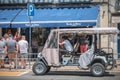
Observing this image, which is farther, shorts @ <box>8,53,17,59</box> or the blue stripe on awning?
the blue stripe on awning

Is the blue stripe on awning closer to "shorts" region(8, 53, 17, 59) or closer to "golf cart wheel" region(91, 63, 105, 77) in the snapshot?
"shorts" region(8, 53, 17, 59)

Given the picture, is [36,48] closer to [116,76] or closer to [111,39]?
[111,39]

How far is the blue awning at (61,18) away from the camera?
91.7ft

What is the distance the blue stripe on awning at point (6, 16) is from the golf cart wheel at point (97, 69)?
9349 mm

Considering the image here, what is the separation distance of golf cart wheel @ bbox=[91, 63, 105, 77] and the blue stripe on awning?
30.7 ft

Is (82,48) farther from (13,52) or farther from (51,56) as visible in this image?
(13,52)

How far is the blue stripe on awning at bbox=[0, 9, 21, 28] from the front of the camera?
95.0 ft

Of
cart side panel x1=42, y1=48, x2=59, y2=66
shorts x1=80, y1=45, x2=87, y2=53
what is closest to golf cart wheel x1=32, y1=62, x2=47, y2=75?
cart side panel x1=42, y1=48, x2=59, y2=66

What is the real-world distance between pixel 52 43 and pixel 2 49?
4.12 meters

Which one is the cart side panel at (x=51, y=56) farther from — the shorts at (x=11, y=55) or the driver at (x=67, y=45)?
the shorts at (x=11, y=55)

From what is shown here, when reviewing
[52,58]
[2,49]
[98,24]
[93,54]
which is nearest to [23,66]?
[2,49]

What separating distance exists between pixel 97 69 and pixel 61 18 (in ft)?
26.9

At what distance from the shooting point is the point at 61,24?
92.3 ft

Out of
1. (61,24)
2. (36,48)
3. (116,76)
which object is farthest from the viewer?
(36,48)
